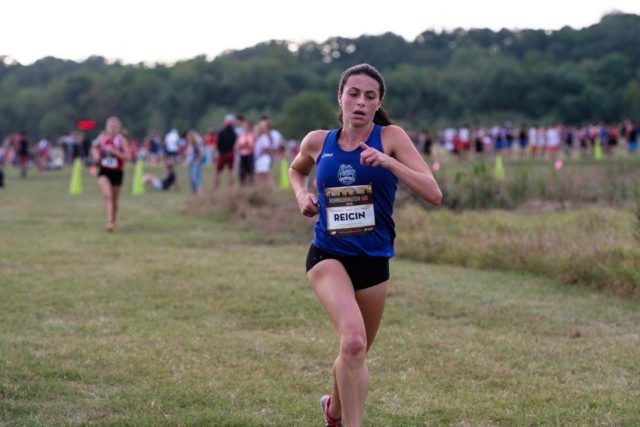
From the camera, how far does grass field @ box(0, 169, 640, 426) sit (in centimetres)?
582

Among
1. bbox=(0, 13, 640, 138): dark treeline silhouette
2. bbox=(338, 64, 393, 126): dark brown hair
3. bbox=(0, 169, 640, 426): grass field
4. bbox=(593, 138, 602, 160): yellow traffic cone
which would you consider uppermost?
bbox=(0, 13, 640, 138): dark treeline silhouette

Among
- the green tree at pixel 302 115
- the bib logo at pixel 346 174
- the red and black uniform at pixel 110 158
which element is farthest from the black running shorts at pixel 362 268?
the green tree at pixel 302 115

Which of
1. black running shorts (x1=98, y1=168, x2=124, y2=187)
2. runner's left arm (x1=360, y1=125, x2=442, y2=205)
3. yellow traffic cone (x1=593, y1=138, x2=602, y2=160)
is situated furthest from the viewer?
yellow traffic cone (x1=593, y1=138, x2=602, y2=160)

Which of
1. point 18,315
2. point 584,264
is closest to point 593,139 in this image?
point 584,264

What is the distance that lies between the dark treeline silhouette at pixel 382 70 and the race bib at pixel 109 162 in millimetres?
62284

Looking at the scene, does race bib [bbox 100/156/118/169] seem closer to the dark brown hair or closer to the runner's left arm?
the dark brown hair

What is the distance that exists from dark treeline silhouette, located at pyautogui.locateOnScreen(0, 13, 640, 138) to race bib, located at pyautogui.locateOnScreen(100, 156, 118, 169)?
204ft

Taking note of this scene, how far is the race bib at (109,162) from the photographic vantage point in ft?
50.8

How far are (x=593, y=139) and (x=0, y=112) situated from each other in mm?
75800

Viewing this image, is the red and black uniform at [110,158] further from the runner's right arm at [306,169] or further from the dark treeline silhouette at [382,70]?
the dark treeline silhouette at [382,70]

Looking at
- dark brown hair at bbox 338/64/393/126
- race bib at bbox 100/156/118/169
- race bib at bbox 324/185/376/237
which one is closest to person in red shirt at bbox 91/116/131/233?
race bib at bbox 100/156/118/169

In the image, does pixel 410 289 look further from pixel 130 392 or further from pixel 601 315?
pixel 130 392

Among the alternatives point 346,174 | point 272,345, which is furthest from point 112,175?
point 346,174

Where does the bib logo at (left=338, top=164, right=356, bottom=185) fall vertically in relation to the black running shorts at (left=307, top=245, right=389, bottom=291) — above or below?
above
